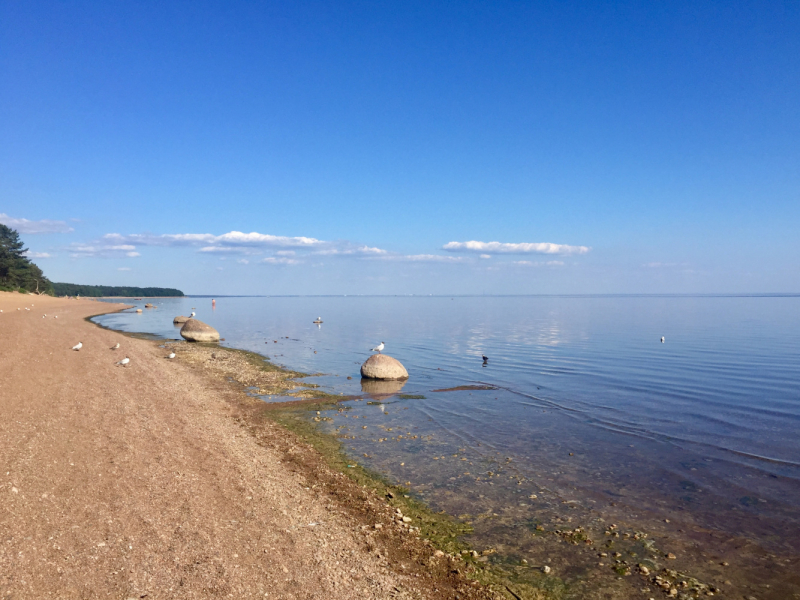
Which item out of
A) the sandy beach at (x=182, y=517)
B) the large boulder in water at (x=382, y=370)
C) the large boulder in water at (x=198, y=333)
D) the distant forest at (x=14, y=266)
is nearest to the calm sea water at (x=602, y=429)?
the large boulder in water at (x=382, y=370)

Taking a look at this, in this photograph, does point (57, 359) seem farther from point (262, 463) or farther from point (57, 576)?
point (57, 576)

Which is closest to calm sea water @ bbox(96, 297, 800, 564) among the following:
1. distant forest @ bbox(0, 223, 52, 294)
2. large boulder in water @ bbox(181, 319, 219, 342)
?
large boulder in water @ bbox(181, 319, 219, 342)

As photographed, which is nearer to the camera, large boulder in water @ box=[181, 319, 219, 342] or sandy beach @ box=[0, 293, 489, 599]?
sandy beach @ box=[0, 293, 489, 599]

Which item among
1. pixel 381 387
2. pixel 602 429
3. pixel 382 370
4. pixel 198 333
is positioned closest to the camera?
pixel 602 429

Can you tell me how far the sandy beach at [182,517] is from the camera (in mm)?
6461

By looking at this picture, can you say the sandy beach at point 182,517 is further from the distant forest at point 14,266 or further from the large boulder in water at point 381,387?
the distant forest at point 14,266

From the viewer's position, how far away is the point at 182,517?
27.0ft

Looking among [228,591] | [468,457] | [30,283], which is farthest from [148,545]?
[30,283]

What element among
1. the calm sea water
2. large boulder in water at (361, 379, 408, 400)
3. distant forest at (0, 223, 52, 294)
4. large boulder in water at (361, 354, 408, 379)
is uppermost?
distant forest at (0, 223, 52, 294)

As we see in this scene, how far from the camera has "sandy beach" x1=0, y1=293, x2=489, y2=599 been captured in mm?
6461

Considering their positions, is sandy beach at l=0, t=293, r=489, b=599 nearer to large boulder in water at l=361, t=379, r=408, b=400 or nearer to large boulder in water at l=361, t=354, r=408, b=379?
large boulder in water at l=361, t=379, r=408, b=400

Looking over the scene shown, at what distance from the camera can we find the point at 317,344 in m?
44.5

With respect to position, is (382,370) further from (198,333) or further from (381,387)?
(198,333)

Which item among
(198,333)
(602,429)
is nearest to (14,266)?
(198,333)
